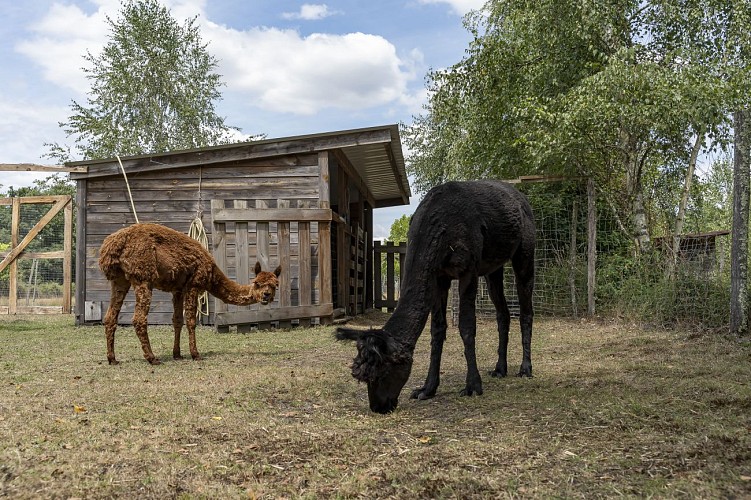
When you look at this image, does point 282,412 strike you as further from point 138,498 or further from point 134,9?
point 134,9

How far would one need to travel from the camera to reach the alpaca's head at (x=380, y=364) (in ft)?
13.2

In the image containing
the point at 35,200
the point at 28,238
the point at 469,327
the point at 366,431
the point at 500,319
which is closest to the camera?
the point at 366,431

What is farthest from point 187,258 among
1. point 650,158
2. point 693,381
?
point 650,158

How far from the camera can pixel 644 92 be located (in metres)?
9.98

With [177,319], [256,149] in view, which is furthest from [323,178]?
[177,319]

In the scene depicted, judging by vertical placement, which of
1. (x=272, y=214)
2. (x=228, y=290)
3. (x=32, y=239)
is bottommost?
(x=228, y=290)

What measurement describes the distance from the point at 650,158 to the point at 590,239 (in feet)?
7.94

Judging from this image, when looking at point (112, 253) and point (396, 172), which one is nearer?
point (112, 253)

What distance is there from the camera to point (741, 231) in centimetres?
751

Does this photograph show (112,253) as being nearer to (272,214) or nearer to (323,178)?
(272,214)

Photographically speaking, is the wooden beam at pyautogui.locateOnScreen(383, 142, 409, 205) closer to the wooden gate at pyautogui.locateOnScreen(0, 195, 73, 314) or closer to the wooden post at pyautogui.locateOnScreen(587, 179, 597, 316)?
the wooden post at pyautogui.locateOnScreen(587, 179, 597, 316)

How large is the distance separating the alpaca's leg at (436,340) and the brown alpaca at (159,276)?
291 cm

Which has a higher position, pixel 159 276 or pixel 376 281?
pixel 159 276

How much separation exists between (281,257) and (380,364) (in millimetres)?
6397
